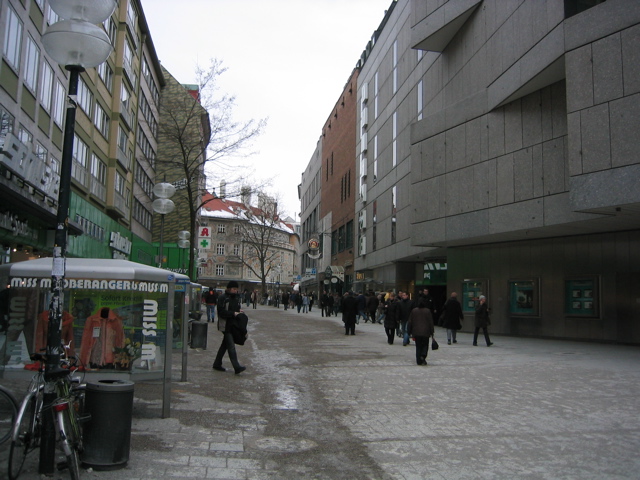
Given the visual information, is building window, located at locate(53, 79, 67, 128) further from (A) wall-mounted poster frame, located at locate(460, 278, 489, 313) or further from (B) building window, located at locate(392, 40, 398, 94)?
(B) building window, located at locate(392, 40, 398, 94)

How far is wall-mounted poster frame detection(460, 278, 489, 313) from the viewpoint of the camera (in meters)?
25.4

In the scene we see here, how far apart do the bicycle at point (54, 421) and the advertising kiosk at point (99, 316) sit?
1813mm

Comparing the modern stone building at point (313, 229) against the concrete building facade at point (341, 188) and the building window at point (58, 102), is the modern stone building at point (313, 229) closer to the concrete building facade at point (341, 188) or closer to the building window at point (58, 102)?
the concrete building facade at point (341, 188)

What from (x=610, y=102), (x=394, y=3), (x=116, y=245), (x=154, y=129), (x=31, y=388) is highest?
(x=394, y=3)

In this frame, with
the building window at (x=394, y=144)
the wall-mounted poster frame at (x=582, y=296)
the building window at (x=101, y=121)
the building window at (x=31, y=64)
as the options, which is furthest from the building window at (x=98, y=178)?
the wall-mounted poster frame at (x=582, y=296)

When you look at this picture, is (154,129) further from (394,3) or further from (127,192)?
(394,3)

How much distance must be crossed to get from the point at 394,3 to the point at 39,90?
26.0m

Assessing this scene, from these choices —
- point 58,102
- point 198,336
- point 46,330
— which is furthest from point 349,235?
point 46,330

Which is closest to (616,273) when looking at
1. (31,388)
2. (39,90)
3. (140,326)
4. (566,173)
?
(566,173)

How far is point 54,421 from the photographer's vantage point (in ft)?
16.7

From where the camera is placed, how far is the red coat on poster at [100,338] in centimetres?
770

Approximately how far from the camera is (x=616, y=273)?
19953 mm

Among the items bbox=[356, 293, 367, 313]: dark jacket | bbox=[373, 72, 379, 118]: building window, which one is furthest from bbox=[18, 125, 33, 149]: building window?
bbox=[373, 72, 379, 118]: building window

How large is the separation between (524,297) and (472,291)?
297cm
